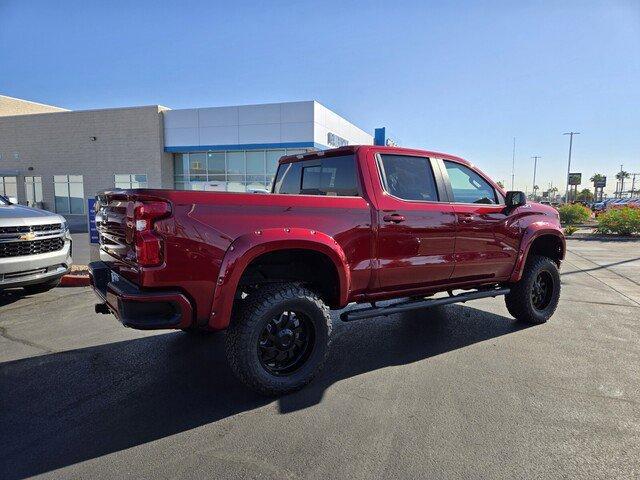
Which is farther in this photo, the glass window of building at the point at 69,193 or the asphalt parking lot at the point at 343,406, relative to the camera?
the glass window of building at the point at 69,193

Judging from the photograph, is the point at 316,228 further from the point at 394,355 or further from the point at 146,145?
the point at 146,145

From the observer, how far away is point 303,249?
3523 millimetres

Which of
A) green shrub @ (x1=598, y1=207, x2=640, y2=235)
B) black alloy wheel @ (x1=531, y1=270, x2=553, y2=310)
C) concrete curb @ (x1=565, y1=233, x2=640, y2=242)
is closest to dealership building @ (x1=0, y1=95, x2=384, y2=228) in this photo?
concrete curb @ (x1=565, y1=233, x2=640, y2=242)

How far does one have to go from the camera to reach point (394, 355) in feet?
14.4

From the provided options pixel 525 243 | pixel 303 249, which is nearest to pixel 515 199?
pixel 525 243

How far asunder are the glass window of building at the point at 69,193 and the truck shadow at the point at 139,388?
25.7m

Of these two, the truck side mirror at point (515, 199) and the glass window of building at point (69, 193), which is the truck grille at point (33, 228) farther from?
the glass window of building at point (69, 193)

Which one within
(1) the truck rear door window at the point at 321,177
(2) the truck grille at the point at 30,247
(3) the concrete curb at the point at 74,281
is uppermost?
(1) the truck rear door window at the point at 321,177

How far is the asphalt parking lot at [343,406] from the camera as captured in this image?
2570mm

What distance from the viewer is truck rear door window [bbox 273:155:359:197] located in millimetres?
4105

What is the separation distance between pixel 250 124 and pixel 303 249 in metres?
21.0

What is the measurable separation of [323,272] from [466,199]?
78.0 inches

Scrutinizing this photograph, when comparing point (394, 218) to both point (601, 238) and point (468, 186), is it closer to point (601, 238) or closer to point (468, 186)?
point (468, 186)

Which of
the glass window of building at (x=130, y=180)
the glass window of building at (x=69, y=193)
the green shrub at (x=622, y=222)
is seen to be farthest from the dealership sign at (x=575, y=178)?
the glass window of building at (x=69, y=193)
